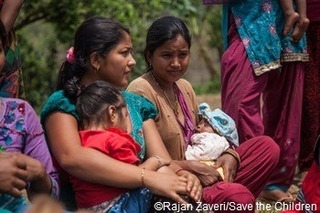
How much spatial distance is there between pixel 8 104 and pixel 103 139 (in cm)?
40

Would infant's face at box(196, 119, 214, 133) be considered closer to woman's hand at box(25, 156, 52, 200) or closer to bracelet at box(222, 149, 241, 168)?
bracelet at box(222, 149, 241, 168)

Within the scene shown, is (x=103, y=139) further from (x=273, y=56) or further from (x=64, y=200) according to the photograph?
(x=273, y=56)

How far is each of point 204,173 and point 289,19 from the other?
4.29 feet

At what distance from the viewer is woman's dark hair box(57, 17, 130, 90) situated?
3.66 metres

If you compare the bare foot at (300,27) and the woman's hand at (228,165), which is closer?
the woman's hand at (228,165)

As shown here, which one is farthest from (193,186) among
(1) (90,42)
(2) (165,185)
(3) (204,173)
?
(1) (90,42)

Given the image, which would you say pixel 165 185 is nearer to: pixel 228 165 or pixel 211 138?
pixel 228 165

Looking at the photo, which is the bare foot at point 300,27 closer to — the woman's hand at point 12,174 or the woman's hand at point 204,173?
the woman's hand at point 204,173

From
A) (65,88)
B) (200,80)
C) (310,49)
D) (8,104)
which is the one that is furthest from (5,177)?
(200,80)

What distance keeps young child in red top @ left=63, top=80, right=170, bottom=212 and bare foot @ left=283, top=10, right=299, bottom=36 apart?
4.90 feet

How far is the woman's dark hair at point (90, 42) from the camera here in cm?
366

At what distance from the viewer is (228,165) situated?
152 inches

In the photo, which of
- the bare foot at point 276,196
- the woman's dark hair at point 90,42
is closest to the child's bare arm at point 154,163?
the woman's dark hair at point 90,42

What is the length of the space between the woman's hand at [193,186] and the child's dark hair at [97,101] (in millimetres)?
380
